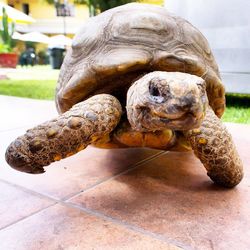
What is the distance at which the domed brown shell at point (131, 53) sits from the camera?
→ 160 centimetres

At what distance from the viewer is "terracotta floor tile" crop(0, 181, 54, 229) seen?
3.92ft

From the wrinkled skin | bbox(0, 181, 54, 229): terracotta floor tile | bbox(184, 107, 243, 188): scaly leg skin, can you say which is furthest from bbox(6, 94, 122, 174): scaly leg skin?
bbox(184, 107, 243, 188): scaly leg skin

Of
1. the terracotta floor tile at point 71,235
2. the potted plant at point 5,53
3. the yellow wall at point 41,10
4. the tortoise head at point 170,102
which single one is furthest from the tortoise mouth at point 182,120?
the yellow wall at point 41,10

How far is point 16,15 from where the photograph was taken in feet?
49.9

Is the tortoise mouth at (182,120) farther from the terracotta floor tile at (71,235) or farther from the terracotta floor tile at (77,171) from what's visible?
the terracotta floor tile at (77,171)

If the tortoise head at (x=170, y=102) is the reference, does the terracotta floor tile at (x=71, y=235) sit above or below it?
below

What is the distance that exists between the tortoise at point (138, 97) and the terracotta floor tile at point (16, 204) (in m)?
0.15

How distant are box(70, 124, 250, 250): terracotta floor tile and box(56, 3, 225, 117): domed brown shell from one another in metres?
0.48

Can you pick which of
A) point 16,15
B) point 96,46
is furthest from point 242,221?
point 16,15

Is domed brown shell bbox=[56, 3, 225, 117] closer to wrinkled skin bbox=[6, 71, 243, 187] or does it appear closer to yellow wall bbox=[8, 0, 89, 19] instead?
wrinkled skin bbox=[6, 71, 243, 187]

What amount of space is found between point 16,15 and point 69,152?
15.5 metres

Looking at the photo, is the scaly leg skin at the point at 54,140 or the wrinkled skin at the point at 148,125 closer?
the wrinkled skin at the point at 148,125

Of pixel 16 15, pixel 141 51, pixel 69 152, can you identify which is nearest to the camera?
pixel 69 152

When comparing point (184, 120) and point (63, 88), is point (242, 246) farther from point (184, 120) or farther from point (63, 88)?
point (63, 88)
